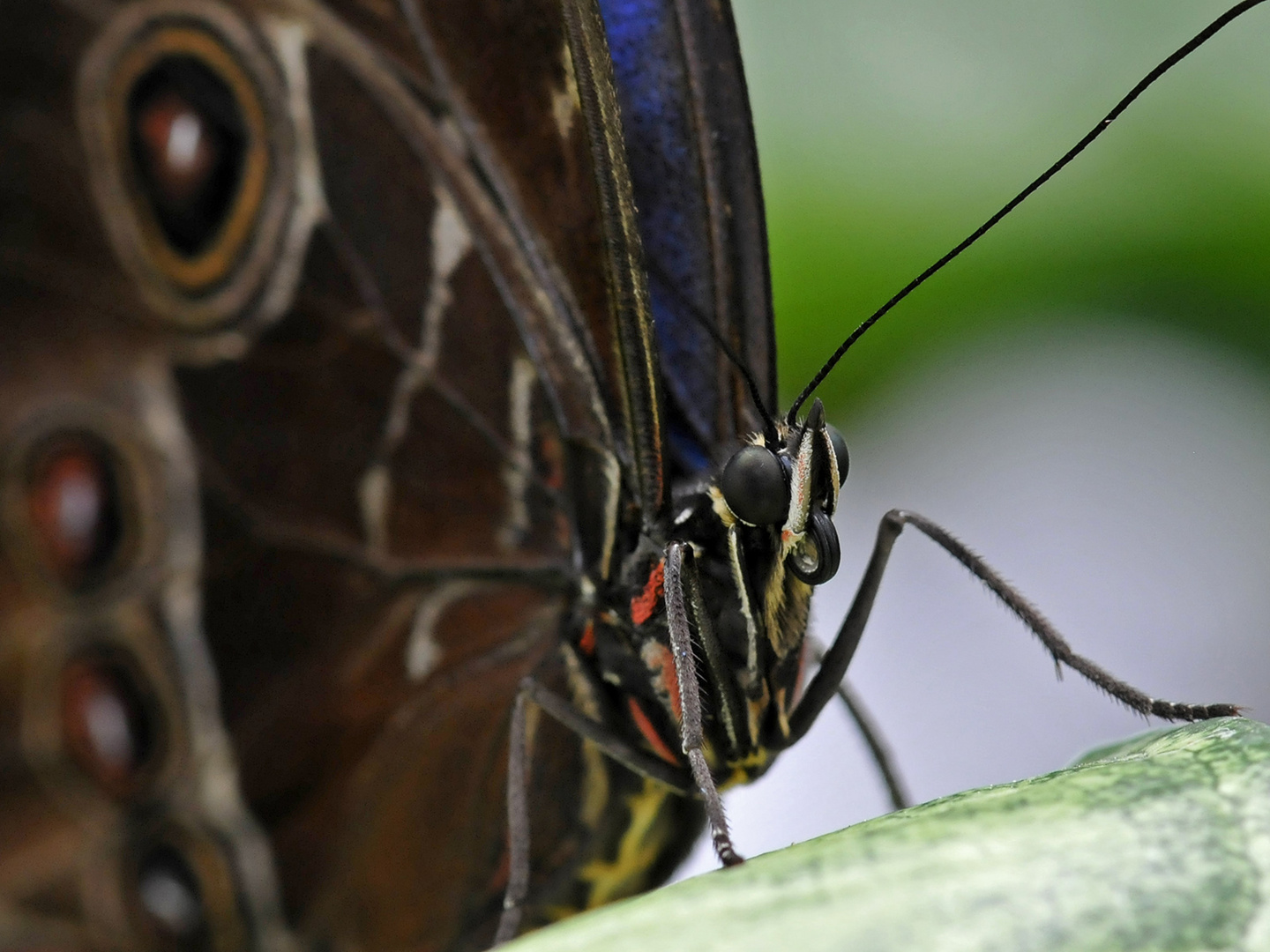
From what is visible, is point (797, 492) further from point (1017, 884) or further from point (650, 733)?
point (1017, 884)

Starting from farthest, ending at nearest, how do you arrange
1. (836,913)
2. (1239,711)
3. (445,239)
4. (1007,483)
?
(1007,483) < (445,239) < (1239,711) < (836,913)

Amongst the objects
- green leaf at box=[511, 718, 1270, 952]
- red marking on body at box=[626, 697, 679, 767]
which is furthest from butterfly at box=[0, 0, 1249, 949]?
green leaf at box=[511, 718, 1270, 952]

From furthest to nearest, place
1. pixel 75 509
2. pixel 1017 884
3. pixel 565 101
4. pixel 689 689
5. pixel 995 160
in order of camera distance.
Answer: pixel 995 160 → pixel 75 509 → pixel 565 101 → pixel 689 689 → pixel 1017 884

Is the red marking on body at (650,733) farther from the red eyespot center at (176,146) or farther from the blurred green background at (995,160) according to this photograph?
the blurred green background at (995,160)

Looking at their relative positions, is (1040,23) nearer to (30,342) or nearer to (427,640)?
(427,640)

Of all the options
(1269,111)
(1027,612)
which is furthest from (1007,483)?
(1027,612)

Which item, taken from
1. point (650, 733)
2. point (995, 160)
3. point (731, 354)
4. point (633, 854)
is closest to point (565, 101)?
point (731, 354)

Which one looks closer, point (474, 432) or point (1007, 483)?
point (474, 432)
